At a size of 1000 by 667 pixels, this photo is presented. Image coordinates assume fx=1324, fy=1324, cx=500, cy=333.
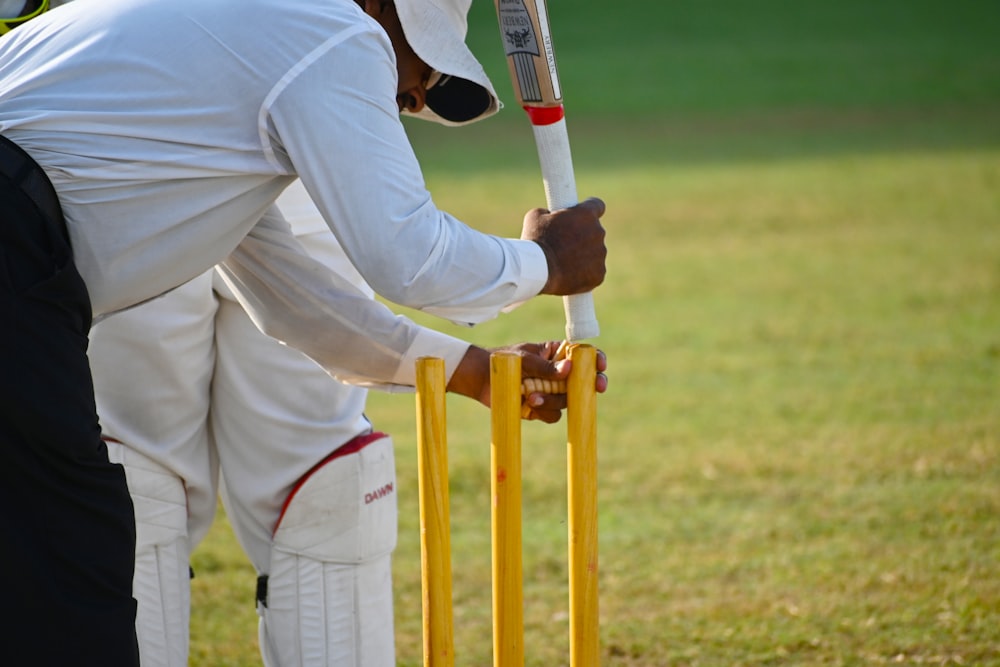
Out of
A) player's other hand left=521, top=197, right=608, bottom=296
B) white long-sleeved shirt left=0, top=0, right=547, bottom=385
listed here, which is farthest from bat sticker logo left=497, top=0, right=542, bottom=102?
white long-sleeved shirt left=0, top=0, right=547, bottom=385

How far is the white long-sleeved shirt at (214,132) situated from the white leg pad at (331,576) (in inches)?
33.1

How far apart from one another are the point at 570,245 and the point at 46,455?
809 millimetres

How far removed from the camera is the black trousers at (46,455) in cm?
168

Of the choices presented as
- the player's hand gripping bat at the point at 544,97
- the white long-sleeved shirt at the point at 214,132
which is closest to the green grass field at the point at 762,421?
A: the player's hand gripping bat at the point at 544,97

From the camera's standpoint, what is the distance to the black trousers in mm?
1679

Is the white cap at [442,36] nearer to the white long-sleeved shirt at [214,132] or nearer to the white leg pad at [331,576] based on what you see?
the white long-sleeved shirt at [214,132]

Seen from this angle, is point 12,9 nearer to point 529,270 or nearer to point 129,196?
point 129,196

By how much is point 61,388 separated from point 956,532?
2.92 m

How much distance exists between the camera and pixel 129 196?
1778 millimetres

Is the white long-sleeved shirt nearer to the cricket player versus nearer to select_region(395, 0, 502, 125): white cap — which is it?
the cricket player

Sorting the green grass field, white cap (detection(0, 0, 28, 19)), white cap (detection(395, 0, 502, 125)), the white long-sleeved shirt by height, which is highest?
white cap (detection(0, 0, 28, 19))

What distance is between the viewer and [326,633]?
2.55 meters

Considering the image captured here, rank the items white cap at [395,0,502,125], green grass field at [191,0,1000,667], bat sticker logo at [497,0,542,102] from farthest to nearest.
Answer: green grass field at [191,0,1000,667]
bat sticker logo at [497,0,542,102]
white cap at [395,0,502,125]

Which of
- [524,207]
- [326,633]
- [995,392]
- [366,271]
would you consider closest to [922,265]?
[995,392]
